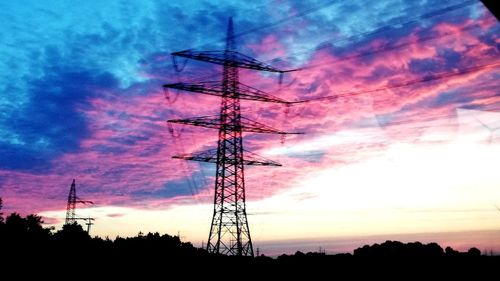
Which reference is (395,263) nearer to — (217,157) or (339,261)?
(339,261)

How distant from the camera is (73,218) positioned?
87.9 m

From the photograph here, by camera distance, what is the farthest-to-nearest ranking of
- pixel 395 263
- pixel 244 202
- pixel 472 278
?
1. pixel 395 263
2. pixel 472 278
3. pixel 244 202

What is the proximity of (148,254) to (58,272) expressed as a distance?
11244mm

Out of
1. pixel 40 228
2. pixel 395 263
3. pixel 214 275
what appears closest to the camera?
pixel 214 275

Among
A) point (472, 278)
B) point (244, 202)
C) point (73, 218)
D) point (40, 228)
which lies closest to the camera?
point (244, 202)

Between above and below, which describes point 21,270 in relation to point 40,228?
below

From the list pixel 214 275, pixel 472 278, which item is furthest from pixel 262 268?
Answer: pixel 472 278

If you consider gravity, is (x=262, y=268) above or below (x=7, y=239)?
below

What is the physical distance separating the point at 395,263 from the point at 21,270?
37.4 meters

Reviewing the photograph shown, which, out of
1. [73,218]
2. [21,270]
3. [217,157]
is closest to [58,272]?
[21,270]

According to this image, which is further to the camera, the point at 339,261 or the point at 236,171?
the point at 339,261

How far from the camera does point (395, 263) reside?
4578cm

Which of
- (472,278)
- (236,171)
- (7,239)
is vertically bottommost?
(472,278)

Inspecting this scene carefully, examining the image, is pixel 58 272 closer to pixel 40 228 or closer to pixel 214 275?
pixel 214 275
